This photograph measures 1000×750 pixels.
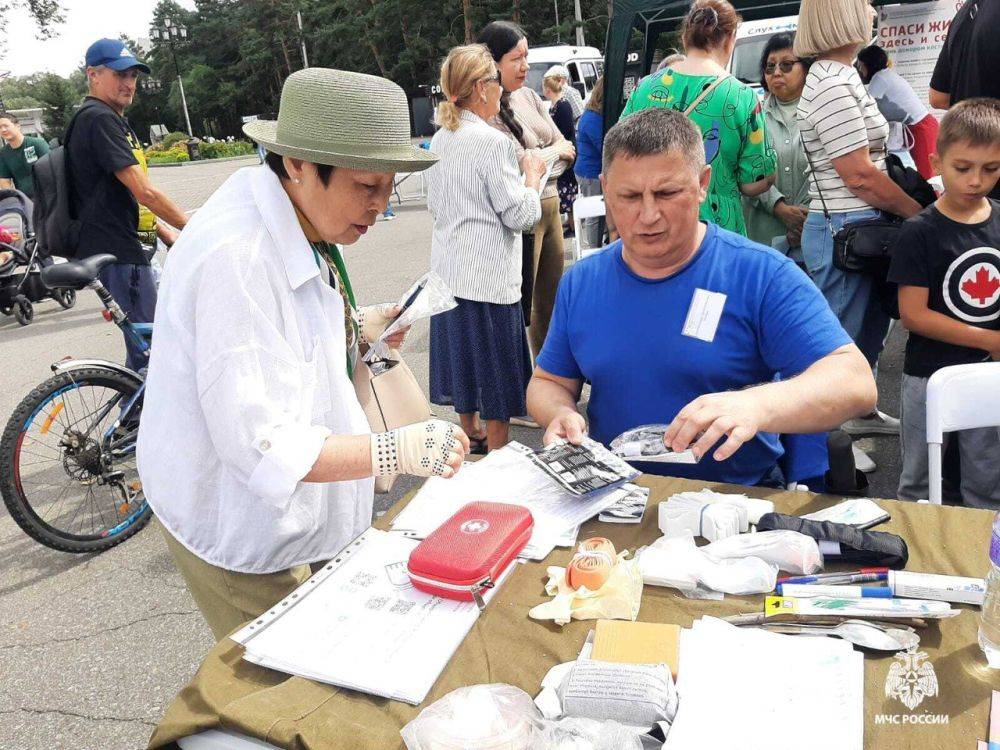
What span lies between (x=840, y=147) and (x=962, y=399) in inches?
57.4

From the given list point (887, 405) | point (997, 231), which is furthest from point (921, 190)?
point (887, 405)

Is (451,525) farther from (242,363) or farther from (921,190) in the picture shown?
(921,190)

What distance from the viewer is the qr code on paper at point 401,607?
1.30 meters

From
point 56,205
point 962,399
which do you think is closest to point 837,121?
point 962,399

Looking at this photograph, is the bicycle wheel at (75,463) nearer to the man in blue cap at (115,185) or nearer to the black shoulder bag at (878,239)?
the man in blue cap at (115,185)

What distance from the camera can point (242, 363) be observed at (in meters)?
1.37

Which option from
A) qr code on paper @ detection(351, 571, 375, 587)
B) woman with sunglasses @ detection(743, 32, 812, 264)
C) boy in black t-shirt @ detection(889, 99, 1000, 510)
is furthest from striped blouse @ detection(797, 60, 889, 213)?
qr code on paper @ detection(351, 571, 375, 587)

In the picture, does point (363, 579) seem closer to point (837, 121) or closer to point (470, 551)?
point (470, 551)

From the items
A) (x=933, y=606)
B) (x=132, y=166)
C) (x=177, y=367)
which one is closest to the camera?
(x=933, y=606)

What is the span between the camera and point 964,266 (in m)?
2.68

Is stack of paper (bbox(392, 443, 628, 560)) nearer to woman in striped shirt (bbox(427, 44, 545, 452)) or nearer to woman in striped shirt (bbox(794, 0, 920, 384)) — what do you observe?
woman in striped shirt (bbox(427, 44, 545, 452))

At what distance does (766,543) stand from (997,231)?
200 centimetres

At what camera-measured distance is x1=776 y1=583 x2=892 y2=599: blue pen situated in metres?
1.22

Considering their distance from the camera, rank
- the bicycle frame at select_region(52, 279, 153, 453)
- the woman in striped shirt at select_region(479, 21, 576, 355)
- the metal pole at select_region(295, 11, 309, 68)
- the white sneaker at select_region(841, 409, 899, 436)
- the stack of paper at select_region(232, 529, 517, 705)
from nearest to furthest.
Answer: the stack of paper at select_region(232, 529, 517, 705) < the bicycle frame at select_region(52, 279, 153, 453) < the white sneaker at select_region(841, 409, 899, 436) < the woman in striped shirt at select_region(479, 21, 576, 355) < the metal pole at select_region(295, 11, 309, 68)
